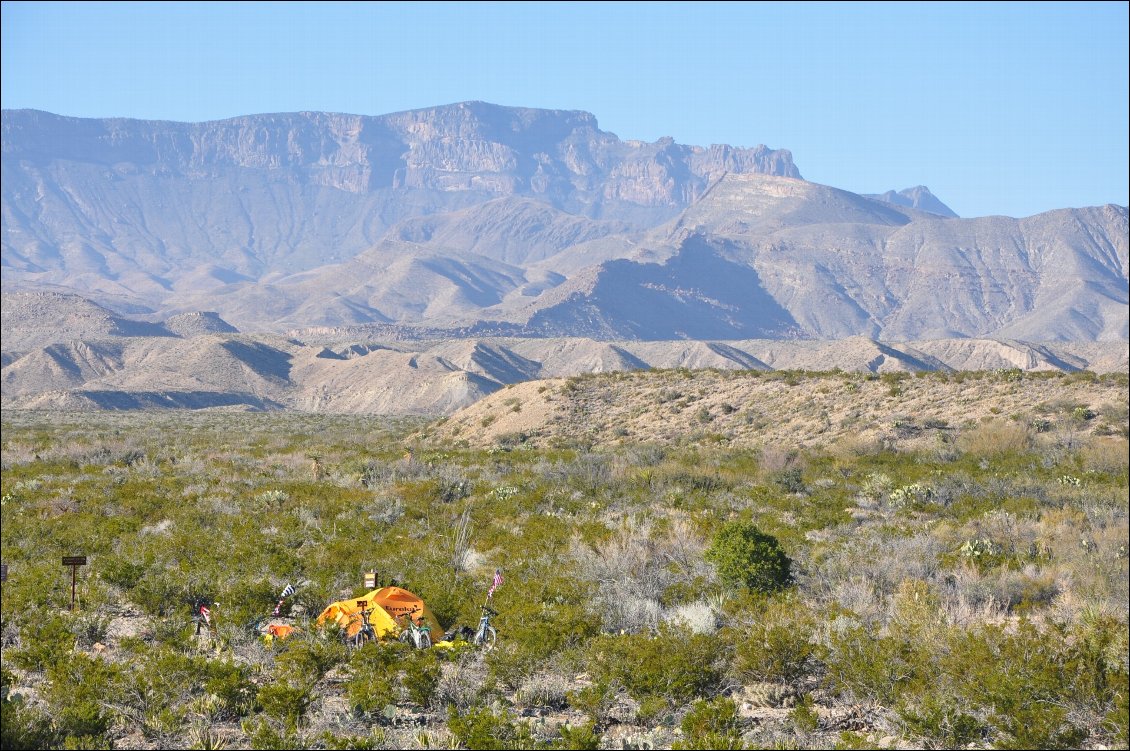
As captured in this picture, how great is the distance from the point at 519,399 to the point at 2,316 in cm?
15240

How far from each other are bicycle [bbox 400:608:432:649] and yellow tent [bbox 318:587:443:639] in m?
0.08

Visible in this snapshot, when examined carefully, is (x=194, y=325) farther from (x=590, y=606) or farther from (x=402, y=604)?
(x=590, y=606)

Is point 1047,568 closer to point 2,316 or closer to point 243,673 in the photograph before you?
point 243,673

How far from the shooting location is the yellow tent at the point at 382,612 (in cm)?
1108

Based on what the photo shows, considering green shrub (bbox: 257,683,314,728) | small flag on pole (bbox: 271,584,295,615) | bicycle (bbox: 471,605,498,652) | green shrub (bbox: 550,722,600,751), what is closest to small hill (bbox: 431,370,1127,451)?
bicycle (bbox: 471,605,498,652)

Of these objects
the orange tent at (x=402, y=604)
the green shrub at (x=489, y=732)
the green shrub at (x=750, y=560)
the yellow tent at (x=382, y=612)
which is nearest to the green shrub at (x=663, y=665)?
the green shrub at (x=489, y=732)

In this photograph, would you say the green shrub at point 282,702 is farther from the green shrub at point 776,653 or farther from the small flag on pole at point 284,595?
the green shrub at point 776,653

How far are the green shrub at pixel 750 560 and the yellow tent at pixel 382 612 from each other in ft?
11.5

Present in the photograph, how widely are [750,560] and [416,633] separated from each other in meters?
4.07

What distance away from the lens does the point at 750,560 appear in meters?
12.3

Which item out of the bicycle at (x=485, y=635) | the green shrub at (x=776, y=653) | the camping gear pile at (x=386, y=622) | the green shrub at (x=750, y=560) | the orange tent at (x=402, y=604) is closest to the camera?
the green shrub at (x=776, y=653)

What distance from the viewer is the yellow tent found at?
11.1 m

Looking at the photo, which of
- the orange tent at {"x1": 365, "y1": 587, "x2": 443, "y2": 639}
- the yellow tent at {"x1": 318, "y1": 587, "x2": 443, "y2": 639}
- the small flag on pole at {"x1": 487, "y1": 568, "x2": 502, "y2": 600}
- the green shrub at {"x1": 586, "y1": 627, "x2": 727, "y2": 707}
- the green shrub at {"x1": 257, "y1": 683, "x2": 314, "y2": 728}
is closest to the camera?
the green shrub at {"x1": 257, "y1": 683, "x2": 314, "y2": 728}

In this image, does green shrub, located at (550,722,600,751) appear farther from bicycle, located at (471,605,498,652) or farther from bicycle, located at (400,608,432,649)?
bicycle, located at (400,608,432,649)
